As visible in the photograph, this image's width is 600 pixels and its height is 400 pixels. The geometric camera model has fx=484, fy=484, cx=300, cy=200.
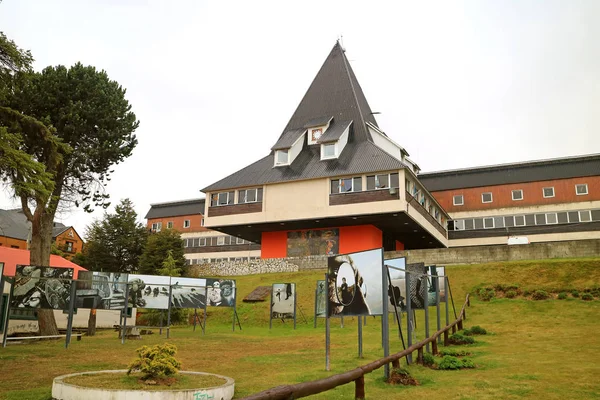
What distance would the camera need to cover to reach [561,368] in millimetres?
11734

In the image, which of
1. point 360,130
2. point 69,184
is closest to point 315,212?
point 360,130

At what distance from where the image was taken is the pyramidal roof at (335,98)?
168 feet

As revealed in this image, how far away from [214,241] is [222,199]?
74.9 ft

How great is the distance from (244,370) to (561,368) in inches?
314

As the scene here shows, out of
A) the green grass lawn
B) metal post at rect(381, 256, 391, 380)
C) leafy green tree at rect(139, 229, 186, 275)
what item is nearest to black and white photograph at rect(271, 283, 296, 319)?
the green grass lawn

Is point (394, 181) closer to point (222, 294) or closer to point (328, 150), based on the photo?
point (328, 150)

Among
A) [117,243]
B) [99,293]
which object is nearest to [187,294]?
[99,293]

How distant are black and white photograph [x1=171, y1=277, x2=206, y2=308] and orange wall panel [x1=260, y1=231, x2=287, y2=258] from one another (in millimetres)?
20510

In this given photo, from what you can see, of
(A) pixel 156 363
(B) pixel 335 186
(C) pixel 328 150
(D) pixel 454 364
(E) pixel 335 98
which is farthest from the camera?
(E) pixel 335 98

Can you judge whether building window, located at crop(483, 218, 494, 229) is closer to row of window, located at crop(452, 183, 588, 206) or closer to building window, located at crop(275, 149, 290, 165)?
row of window, located at crop(452, 183, 588, 206)

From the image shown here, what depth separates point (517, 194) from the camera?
57062 millimetres

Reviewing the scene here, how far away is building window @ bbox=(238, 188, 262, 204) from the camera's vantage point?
47325 millimetres

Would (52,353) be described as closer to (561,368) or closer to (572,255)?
(561,368)

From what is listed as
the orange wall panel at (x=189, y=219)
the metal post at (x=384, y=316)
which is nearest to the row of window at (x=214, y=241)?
the orange wall panel at (x=189, y=219)
